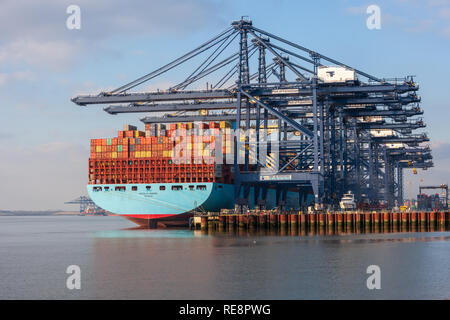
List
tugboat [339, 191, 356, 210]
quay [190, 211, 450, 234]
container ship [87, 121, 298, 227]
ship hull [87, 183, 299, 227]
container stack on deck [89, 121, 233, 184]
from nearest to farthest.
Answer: quay [190, 211, 450, 234] < ship hull [87, 183, 299, 227] < container ship [87, 121, 298, 227] < container stack on deck [89, 121, 233, 184] < tugboat [339, 191, 356, 210]

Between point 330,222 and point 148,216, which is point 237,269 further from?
point 148,216

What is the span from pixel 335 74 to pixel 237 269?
1800 inches

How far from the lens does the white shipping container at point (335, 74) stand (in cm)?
8106

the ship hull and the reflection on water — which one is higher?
the ship hull

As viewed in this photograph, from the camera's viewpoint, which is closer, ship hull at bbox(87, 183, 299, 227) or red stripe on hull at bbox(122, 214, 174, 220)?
ship hull at bbox(87, 183, 299, 227)

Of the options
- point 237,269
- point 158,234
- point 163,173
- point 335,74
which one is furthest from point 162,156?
point 237,269

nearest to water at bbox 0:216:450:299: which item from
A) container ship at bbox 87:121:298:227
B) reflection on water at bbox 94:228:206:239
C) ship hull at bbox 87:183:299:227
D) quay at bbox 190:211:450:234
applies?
reflection on water at bbox 94:228:206:239

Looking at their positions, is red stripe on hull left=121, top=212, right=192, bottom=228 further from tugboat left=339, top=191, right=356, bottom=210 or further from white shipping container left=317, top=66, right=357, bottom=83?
white shipping container left=317, top=66, right=357, bottom=83

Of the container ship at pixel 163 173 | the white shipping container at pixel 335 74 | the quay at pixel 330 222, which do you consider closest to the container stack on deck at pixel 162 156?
the container ship at pixel 163 173

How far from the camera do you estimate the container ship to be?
87250mm

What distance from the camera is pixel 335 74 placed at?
271 ft

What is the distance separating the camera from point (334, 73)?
82812 millimetres

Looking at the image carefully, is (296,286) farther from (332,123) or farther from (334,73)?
(332,123)

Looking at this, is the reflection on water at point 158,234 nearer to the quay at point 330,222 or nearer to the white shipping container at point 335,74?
the quay at point 330,222
